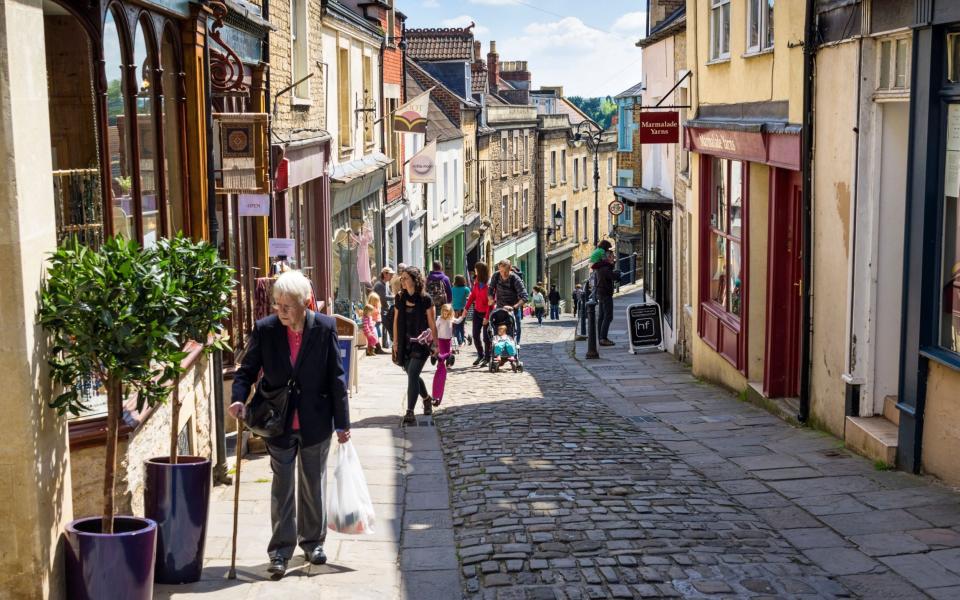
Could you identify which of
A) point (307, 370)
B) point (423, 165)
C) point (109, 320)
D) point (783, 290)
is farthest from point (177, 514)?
point (423, 165)

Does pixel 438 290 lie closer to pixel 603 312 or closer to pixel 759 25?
pixel 603 312

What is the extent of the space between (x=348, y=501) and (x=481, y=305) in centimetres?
1055

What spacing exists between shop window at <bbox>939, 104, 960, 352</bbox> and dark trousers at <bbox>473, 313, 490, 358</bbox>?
9.77m

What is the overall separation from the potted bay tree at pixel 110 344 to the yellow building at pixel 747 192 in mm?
7398

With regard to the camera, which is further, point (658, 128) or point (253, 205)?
point (658, 128)

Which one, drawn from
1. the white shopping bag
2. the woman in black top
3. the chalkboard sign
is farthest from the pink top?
the chalkboard sign

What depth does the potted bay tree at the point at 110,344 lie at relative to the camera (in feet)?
17.3

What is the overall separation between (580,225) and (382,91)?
112 ft

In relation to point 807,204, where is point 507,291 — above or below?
below

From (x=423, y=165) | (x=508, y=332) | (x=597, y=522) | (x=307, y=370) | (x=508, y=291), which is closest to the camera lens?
(x=307, y=370)

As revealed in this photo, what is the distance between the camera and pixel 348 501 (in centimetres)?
689

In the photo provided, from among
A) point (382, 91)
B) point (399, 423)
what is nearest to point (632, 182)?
point (382, 91)

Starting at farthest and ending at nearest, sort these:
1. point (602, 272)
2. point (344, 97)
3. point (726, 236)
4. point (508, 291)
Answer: point (344, 97) → point (602, 272) → point (508, 291) → point (726, 236)

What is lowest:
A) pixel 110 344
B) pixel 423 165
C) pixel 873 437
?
pixel 873 437
